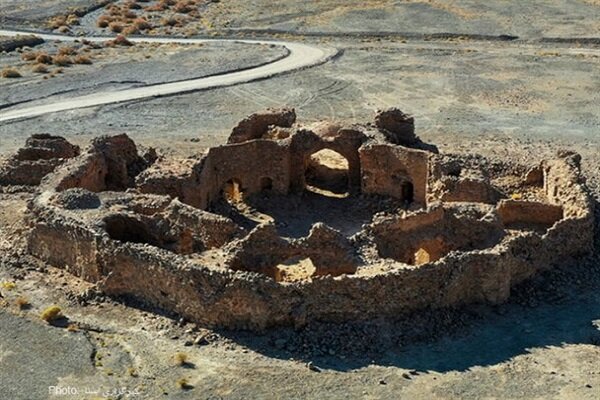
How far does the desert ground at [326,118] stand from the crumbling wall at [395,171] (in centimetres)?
771

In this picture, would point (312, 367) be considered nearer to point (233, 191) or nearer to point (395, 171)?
point (395, 171)

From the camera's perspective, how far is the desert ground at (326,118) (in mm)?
25375

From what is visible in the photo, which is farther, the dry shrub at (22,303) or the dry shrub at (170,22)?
the dry shrub at (170,22)

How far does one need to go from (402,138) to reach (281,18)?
171 feet

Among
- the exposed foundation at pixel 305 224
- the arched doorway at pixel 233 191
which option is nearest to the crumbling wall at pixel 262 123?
the exposed foundation at pixel 305 224

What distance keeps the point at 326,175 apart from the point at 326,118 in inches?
513

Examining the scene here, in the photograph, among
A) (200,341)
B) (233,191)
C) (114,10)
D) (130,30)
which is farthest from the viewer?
(114,10)

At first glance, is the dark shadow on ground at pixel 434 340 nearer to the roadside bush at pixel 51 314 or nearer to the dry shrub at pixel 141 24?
the roadside bush at pixel 51 314

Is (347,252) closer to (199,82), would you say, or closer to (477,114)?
(477,114)

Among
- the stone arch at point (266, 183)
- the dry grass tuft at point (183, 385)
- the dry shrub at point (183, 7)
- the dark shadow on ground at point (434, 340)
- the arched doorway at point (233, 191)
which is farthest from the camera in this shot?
the dry shrub at point (183, 7)

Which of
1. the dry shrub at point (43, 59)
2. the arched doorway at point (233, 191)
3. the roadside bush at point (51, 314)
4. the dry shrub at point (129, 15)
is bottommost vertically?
the roadside bush at point (51, 314)

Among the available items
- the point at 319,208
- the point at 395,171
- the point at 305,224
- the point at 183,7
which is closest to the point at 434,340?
the point at 305,224

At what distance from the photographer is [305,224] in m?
38.8

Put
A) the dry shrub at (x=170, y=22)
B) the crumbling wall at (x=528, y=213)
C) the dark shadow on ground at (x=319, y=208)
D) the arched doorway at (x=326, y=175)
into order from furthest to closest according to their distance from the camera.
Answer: the dry shrub at (x=170, y=22) < the arched doorway at (x=326, y=175) < the dark shadow on ground at (x=319, y=208) < the crumbling wall at (x=528, y=213)
